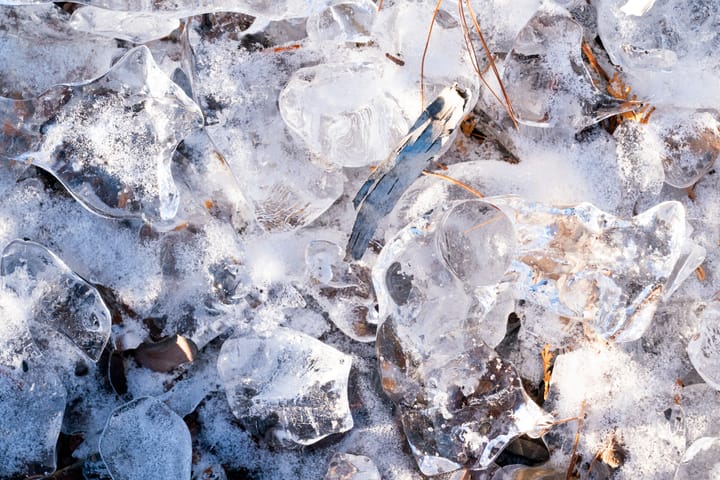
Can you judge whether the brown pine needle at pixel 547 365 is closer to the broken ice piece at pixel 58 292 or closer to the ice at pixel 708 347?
the ice at pixel 708 347

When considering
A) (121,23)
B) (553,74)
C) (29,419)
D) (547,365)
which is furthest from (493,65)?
(29,419)

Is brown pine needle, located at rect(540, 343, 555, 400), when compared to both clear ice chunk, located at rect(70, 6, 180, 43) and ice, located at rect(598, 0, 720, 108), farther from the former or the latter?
clear ice chunk, located at rect(70, 6, 180, 43)

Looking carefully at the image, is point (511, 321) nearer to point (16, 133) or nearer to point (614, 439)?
point (614, 439)

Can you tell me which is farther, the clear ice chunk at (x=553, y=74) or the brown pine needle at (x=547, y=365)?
the brown pine needle at (x=547, y=365)

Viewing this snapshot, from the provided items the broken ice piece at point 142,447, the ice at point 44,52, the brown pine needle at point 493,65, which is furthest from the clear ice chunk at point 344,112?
the broken ice piece at point 142,447

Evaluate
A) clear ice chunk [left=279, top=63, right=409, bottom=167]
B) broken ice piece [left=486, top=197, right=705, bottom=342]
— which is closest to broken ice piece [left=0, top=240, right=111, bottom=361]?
clear ice chunk [left=279, top=63, right=409, bottom=167]

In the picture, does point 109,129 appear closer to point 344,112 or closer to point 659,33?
point 344,112
